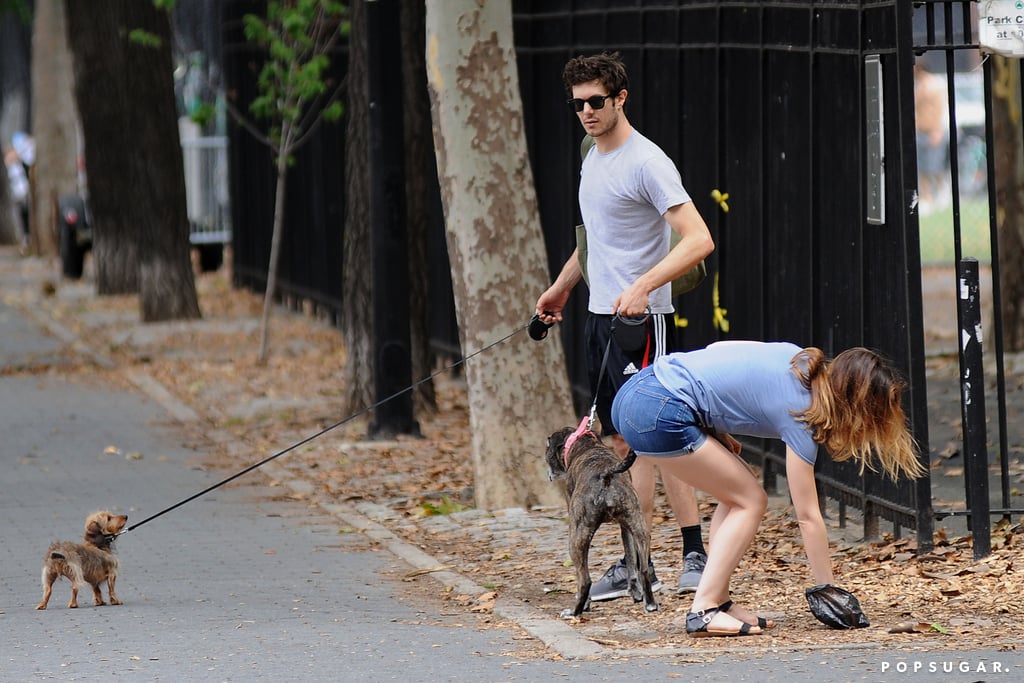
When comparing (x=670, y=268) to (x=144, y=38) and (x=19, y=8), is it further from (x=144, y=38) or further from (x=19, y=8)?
(x=19, y=8)

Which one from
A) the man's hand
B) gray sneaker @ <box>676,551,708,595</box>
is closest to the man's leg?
gray sneaker @ <box>676,551,708,595</box>

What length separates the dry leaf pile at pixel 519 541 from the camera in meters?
6.34

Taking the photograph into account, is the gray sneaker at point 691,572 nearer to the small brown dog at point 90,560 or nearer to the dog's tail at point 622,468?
the dog's tail at point 622,468

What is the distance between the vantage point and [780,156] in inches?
346

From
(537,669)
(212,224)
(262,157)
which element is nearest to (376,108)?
(537,669)

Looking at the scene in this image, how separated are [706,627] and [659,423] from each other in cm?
74

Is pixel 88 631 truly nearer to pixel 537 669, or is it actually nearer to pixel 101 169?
pixel 537 669

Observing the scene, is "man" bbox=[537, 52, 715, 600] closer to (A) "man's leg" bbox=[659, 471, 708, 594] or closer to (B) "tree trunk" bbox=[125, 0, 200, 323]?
(A) "man's leg" bbox=[659, 471, 708, 594]

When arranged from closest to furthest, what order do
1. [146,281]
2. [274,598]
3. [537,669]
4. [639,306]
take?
[537,669], [639,306], [274,598], [146,281]

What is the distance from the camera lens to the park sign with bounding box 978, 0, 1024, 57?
23.5 feet

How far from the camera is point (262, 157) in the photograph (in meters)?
20.2

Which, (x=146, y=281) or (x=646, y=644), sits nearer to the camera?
(x=646, y=644)

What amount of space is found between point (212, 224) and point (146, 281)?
261 inches

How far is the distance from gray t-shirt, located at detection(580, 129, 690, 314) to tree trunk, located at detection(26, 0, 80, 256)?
22.8 m
